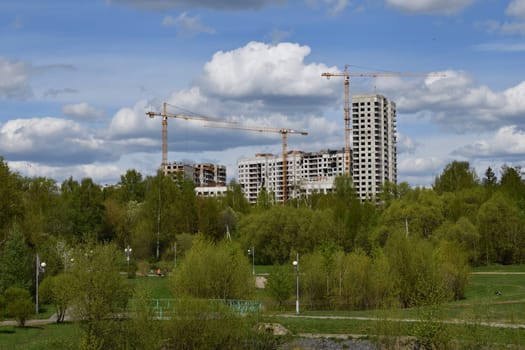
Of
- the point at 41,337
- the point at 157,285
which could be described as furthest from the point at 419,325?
the point at 157,285

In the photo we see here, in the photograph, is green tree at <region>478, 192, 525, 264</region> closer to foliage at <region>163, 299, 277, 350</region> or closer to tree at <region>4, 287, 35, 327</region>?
tree at <region>4, 287, 35, 327</region>

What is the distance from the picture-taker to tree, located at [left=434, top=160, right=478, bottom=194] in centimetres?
12574

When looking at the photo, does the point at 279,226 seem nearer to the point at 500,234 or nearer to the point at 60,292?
the point at 500,234

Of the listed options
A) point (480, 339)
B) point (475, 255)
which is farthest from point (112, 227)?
point (480, 339)

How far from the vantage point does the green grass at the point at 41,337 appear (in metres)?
38.2

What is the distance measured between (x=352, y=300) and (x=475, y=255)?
35977 mm

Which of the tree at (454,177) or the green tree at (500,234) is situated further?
the tree at (454,177)

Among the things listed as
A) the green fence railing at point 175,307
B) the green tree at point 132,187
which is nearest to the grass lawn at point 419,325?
the green fence railing at point 175,307

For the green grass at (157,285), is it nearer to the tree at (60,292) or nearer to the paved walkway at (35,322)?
the tree at (60,292)

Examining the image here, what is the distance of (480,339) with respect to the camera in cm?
3375

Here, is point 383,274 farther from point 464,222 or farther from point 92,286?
point 464,222

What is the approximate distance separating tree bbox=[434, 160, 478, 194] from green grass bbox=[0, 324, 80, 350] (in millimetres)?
88612

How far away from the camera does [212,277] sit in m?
50.8

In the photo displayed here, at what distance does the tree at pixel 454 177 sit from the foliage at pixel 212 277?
77869 mm
